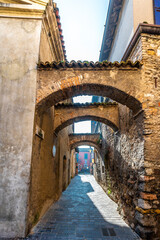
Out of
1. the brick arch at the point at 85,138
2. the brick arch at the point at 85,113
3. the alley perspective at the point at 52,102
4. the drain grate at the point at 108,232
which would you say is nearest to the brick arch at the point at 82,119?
the brick arch at the point at 85,113

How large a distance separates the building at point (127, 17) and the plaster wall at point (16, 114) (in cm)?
294

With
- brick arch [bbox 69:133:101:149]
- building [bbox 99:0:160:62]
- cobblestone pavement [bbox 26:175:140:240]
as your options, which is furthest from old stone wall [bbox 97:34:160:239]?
brick arch [bbox 69:133:101:149]

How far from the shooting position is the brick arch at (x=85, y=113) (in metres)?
6.88

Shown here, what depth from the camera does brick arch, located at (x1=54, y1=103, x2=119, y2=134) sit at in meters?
6.88

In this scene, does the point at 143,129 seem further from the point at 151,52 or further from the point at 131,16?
the point at 131,16

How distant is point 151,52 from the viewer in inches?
171

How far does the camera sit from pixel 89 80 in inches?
171

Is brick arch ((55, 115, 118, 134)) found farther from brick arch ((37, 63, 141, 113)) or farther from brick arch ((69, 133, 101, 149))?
brick arch ((69, 133, 101, 149))

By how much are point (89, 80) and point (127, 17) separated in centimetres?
327

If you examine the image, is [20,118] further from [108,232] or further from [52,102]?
[108,232]

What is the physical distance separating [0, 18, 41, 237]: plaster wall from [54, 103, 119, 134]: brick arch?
2742mm

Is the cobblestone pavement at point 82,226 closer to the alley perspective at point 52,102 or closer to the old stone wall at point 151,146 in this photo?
the alley perspective at point 52,102

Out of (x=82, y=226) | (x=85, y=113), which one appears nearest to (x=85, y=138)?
(x=85, y=113)

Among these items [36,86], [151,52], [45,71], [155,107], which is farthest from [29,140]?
[151,52]
